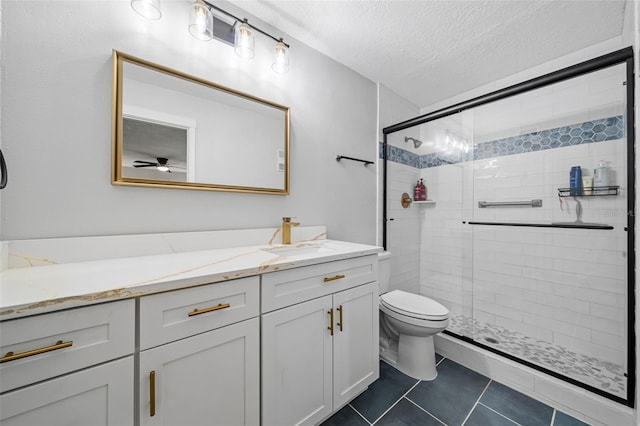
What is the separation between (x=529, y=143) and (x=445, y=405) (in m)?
2.16

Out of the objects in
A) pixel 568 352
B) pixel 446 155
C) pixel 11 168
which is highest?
pixel 446 155

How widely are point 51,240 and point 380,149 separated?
89.9 inches

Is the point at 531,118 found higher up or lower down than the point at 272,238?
higher up

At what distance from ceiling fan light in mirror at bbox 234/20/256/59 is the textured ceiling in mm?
225

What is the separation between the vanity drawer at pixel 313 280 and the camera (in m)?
1.04

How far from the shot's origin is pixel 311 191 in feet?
6.04

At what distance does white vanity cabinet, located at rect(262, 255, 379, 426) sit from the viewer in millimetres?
1049

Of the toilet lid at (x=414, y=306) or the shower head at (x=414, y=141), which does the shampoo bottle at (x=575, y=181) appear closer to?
the shower head at (x=414, y=141)

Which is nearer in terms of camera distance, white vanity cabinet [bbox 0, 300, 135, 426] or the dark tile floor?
white vanity cabinet [bbox 0, 300, 135, 426]

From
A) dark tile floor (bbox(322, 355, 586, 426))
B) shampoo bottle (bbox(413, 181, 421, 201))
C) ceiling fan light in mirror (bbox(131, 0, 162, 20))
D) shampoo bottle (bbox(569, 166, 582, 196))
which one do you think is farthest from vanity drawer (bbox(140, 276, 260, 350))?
shampoo bottle (bbox(569, 166, 582, 196))

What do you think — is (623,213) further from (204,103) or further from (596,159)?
(204,103)

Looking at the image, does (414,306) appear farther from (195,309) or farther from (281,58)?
(281,58)

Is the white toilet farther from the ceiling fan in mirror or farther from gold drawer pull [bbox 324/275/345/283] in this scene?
the ceiling fan in mirror

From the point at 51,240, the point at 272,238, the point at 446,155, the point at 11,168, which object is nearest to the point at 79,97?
the point at 11,168
